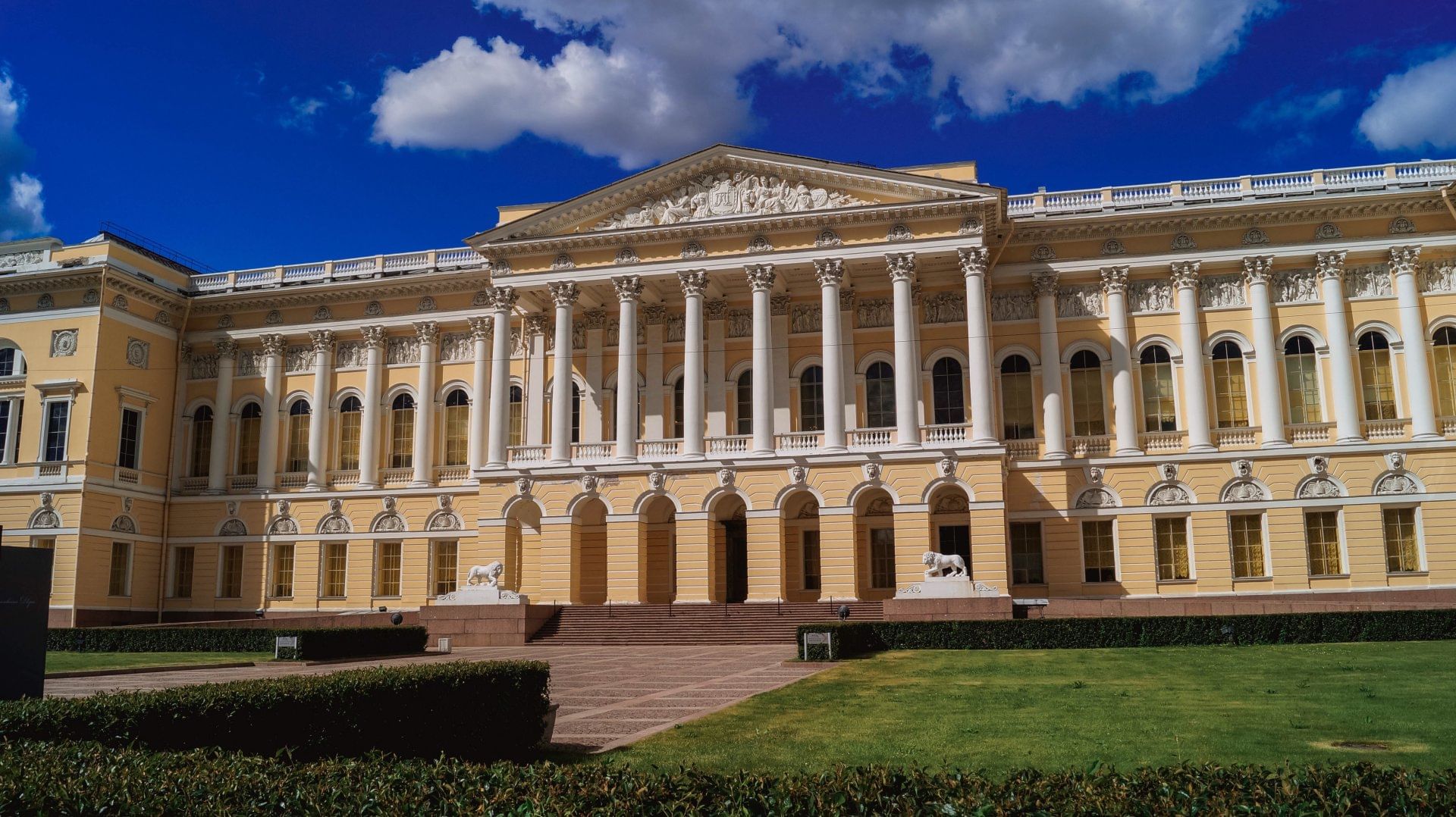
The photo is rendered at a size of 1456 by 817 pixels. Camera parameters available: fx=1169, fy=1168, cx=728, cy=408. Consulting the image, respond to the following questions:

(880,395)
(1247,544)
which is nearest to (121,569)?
(880,395)

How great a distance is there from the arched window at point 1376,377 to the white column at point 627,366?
83.9 feet

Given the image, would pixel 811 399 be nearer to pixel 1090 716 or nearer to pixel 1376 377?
pixel 1376 377

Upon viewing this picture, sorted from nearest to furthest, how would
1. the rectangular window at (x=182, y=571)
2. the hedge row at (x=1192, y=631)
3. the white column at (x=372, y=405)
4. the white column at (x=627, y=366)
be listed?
the hedge row at (x=1192, y=631)
the white column at (x=627, y=366)
the white column at (x=372, y=405)
the rectangular window at (x=182, y=571)

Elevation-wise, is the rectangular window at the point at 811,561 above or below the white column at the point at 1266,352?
below

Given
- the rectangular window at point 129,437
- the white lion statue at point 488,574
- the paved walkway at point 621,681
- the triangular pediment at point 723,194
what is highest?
the triangular pediment at point 723,194

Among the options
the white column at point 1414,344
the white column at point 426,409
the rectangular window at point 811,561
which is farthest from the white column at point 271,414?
the white column at point 1414,344

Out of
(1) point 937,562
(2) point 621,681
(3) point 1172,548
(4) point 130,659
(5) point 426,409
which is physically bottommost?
(2) point 621,681

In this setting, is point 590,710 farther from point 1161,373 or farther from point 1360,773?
point 1161,373

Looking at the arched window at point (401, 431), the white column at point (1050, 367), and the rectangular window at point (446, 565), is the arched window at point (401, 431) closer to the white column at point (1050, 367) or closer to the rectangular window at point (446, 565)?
the rectangular window at point (446, 565)

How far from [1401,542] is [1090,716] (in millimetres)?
30170

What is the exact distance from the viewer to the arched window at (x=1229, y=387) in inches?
1639

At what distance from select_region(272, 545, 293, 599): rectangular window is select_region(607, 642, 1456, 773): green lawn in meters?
32.8

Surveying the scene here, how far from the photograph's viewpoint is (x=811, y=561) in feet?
141

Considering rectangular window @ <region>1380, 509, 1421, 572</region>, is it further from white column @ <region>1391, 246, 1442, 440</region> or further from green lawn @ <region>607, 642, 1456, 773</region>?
green lawn @ <region>607, 642, 1456, 773</region>
